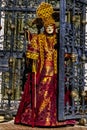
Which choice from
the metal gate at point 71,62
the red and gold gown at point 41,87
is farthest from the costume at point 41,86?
the metal gate at point 71,62

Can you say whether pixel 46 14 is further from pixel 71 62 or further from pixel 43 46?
pixel 71 62

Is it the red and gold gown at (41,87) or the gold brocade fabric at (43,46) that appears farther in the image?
the gold brocade fabric at (43,46)

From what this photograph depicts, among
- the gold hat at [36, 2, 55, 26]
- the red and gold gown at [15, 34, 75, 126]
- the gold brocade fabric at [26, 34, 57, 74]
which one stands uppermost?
the gold hat at [36, 2, 55, 26]

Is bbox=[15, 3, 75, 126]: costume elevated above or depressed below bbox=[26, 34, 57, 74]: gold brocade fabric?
below

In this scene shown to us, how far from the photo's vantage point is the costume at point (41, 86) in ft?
20.3

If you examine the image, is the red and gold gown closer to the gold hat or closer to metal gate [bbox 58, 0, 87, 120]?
metal gate [bbox 58, 0, 87, 120]

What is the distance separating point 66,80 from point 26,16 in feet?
7.43

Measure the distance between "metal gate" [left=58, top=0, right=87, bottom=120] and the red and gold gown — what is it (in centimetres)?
11

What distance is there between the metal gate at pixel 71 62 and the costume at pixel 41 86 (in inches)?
4.2

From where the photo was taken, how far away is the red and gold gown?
6.18 m

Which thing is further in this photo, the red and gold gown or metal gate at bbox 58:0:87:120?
metal gate at bbox 58:0:87:120

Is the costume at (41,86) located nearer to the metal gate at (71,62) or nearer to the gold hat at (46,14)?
the gold hat at (46,14)

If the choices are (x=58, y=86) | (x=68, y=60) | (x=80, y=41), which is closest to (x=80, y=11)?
(x=80, y=41)

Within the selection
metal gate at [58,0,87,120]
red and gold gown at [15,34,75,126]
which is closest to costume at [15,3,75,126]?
red and gold gown at [15,34,75,126]
